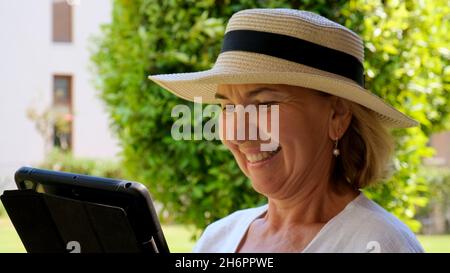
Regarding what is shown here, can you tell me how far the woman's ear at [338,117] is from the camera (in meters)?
1.72

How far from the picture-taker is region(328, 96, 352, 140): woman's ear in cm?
172

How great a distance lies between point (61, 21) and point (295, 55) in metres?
14.3

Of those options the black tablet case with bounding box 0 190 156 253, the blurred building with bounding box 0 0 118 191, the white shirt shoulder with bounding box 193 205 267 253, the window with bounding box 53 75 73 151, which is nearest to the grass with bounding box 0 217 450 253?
the blurred building with bounding box 0 0 118 191

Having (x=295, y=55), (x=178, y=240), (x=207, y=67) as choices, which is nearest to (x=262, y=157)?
(x=295, y=55)

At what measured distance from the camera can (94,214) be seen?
131 cm

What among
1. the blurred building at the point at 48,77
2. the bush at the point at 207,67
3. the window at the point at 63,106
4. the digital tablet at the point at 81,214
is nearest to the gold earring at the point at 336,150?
the digital tablet at the point at 81,214

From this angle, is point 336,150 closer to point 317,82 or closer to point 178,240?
point 317,82

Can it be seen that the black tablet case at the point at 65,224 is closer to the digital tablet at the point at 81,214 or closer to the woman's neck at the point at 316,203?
the digital tablet at the point at 81,214

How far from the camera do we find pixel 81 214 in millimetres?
1330

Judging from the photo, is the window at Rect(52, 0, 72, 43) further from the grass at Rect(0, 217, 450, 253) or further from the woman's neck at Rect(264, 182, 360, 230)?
the woman's neck at Rect(264, 182, 360, 230)
